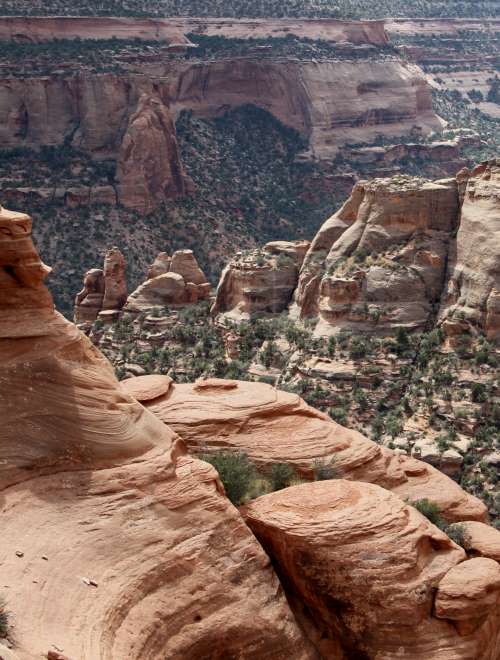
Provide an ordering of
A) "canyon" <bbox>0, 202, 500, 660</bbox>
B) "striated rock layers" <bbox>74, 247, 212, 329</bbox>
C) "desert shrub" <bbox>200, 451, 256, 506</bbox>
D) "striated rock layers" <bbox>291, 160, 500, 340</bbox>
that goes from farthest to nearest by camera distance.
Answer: "striated rock layers" <bbox>74, 247, 212, 329</bbox>
"striated rock layers" <bbox>291, 160, 500, 340</bbox>
"desert shrub" <bbox>200, 451, 256, 506</bbox>
"canyon" <bbox>0, 202, 500, 660</bbox>

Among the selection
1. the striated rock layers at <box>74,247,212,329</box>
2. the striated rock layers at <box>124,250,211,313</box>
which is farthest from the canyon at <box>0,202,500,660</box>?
the striated rock layers at <box>74,247,212,329</box>

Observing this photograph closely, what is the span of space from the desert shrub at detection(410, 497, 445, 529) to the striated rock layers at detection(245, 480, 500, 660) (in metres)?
4.23

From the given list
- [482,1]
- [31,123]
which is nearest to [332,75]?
[31,123]

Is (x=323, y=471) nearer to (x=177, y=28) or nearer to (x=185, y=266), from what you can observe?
(x=185, y=266)

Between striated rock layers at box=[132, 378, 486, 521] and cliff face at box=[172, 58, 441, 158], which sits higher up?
striated rock layers at box=[132, 378, 486, 521]

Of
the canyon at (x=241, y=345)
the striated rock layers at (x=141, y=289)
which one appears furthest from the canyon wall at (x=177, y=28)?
the striated rock layers at (x=141, y=289)

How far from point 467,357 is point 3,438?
112 feet

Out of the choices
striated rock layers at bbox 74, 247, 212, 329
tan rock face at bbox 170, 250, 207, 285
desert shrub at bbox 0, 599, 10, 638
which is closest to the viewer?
desert shrub at bbox 0, 599, 10, 638

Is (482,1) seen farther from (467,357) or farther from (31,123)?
(467,357)

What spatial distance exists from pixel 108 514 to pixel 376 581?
6530mm

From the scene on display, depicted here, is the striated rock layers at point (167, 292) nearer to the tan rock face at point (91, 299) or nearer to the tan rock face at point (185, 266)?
the tan rock face at point (185, 266)

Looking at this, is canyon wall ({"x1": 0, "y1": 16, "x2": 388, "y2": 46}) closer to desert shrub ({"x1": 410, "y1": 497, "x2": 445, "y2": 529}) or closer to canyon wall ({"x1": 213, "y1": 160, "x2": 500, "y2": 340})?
canyon wall ({"x1": 213, "y1": 160, "x2": 500, "y2": 340})

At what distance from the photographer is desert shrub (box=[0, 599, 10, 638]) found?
78.4ft

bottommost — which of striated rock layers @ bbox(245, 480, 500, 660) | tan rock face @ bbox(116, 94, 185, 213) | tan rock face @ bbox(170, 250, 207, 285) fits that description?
tan rock face @ bbox(116, 94, 185, 213)
